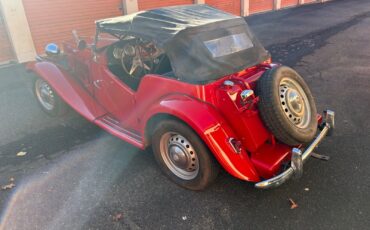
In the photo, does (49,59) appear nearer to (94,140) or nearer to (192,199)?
(94,140)

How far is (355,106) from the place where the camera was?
507 cm

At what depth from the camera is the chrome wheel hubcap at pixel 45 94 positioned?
196 inches

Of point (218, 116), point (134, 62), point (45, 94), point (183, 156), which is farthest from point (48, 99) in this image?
point (218, 116)

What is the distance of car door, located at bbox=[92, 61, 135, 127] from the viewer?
3885 millimetres

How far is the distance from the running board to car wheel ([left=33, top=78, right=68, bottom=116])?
1096 millimetres

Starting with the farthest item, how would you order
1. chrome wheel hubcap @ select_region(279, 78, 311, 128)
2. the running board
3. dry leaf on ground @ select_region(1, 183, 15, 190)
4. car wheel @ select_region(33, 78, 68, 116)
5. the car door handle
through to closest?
1. car wheel @ select_region(33, 78, 68, 116)
2. the car door handle
3. the running board
4. dry leaf on ground @ select_region(1, 183, 15, 190)
5. chrome wheel hubcap @ select_region(279, 78, 311, 128)

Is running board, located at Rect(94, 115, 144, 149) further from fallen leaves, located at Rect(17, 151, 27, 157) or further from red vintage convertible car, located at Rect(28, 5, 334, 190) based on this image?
fallen leaves, located at Rect(17, 151, 27, 157)

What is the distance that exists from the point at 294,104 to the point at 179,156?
1.32 meters

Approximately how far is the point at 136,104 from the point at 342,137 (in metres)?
2.82

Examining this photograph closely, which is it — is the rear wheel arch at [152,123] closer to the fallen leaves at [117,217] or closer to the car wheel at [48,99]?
the fallen leaves at [117,217]

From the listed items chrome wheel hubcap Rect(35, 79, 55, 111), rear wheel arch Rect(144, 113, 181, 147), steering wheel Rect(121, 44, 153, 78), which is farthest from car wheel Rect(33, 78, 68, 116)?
rear wheel arch Rect(144, 113, 181, 147)

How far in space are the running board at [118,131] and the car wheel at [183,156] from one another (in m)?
0.34

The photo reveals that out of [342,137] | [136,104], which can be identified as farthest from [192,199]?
[342,137]

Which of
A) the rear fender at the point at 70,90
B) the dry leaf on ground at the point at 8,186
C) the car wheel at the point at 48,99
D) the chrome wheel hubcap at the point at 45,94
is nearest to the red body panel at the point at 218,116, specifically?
the rear fender at the point at 70,90
